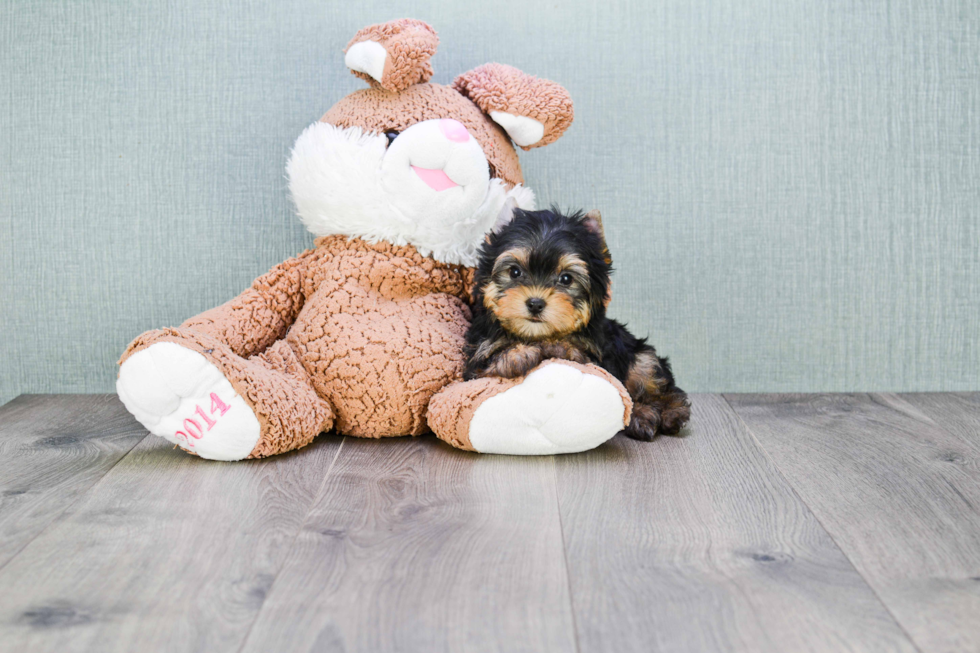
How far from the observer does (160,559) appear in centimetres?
123

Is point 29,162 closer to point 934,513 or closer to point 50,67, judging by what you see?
point 50,67

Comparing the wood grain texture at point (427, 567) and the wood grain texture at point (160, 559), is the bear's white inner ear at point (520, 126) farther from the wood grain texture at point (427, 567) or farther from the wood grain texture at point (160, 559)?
the wood grain texture at point (160, 559)

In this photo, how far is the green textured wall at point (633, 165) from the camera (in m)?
2.24

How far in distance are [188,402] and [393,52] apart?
0.86 meters

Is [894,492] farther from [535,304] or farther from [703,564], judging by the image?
[535,304]

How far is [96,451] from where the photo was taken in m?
1.80

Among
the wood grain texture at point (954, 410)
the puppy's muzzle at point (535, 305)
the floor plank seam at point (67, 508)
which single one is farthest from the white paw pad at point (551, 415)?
the wood grain texture at point (954, 410)

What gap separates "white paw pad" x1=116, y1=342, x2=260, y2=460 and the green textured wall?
0.75 meters

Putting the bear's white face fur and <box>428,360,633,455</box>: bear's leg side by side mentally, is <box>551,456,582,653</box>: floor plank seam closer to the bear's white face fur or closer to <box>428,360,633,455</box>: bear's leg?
<box>428,360,633,455</box>: bear's leg

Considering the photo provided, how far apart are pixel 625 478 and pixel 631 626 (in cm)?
56

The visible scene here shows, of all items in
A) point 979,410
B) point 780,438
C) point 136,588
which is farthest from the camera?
point 979,410

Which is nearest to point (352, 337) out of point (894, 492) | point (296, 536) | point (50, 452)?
point (296, 536)

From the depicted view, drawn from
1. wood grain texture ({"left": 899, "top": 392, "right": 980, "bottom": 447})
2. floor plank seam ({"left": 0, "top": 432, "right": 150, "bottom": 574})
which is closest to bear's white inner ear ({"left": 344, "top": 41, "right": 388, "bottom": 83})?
floor plank seam ({"left": 0, "top": 432, "right": 150, "bottom": 574})

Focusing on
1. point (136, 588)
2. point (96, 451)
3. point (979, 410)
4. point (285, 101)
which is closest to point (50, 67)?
point (285, 101)
